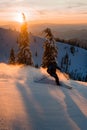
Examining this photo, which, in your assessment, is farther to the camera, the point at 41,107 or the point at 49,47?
the point at 49,47

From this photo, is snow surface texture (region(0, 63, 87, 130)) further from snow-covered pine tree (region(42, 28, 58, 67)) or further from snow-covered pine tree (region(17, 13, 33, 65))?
snow-covered pine tree (region(17, 13, 33, 65))

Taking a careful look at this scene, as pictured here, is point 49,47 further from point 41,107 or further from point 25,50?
point 41,107

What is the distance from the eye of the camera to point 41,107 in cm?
1144

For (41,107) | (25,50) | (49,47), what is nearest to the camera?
(41,107)

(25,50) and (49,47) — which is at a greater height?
(49,47)

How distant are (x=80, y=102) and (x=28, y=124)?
399cm

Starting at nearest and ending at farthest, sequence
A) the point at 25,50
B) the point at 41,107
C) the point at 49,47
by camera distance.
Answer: the point at 41,107 → the point at 49,47 → the point at 25,50

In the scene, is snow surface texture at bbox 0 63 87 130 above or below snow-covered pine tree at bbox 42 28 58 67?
above

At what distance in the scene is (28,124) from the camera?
9.58 metres

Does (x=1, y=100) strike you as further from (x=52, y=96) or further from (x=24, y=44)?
(x=24, y=44)

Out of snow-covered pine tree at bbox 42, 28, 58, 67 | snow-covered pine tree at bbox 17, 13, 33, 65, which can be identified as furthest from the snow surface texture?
snow-covered pine tree at bbox 17, 13, 33, 65

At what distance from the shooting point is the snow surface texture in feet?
31.8

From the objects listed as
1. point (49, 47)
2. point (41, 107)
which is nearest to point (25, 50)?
point (49, 47)

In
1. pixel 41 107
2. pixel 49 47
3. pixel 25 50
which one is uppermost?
pixel 41 107
